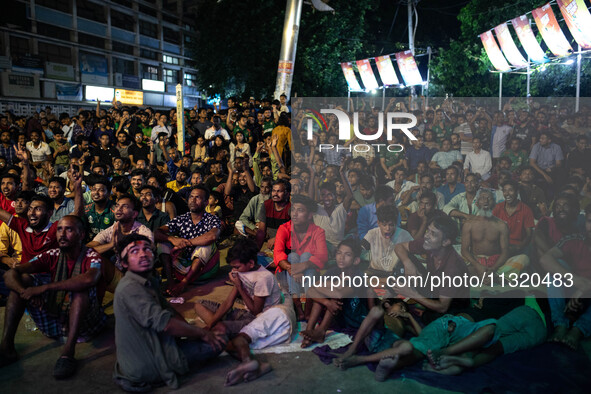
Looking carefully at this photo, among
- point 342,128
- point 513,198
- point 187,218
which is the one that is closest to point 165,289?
point 187,218

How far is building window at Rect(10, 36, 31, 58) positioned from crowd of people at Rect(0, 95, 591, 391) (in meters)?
25.4

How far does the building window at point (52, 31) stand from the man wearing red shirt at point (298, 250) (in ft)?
104

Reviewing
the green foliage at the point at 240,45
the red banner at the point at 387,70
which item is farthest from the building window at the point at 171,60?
the red banner at the point at 387,70

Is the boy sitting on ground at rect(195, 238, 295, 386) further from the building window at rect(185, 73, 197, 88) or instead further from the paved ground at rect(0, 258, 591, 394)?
the building window at rect(185, 73, 197, 88)

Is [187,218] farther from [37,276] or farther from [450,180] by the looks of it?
[450,180]

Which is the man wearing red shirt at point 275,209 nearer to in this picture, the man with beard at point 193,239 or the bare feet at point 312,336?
the man with beard at point 193,239

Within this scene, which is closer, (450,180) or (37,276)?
(37,276)

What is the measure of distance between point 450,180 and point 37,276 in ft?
18.3

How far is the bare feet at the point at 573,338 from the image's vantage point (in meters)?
3.74

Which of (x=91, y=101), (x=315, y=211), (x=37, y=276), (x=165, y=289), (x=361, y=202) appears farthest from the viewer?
(x=91, y=101)

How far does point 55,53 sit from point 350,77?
2216 centimetres

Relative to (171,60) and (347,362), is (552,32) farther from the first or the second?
(171,60)

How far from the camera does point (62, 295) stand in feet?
13.1

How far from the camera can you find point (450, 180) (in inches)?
273
